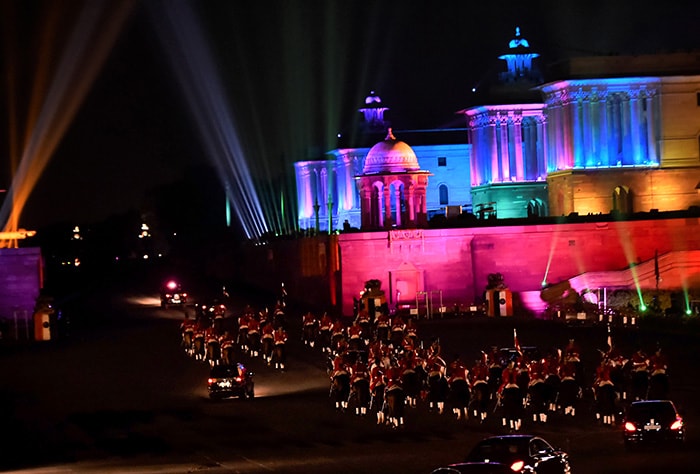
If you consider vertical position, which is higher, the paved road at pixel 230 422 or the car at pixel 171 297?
the car at pixel 171 297

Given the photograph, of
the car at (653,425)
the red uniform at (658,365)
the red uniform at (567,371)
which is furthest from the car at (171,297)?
the car at (653,425)

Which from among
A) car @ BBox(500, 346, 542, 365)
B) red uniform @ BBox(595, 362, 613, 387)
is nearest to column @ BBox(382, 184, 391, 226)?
car @ BBox(500, 346, 542, 365)

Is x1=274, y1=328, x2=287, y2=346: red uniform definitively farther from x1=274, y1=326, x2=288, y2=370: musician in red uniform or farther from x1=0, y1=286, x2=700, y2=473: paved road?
x1=0, y1=286, x2=700, y2=473: paved road

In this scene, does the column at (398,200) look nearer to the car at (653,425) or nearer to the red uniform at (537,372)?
the red uniform at (537,372)

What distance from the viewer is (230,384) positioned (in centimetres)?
4347

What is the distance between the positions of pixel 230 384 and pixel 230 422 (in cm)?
434

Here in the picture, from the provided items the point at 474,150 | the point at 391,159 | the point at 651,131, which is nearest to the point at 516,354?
the point at 391,159

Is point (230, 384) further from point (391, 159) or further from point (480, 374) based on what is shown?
point (391, 159)

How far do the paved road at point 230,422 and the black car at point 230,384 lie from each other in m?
0.39

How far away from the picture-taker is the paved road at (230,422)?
32.3 metres

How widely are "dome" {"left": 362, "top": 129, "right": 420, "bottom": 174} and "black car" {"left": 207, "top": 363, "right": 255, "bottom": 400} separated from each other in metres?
38.7

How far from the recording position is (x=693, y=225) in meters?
78.2

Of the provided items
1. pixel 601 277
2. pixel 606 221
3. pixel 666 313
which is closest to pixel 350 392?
pixel 666 313

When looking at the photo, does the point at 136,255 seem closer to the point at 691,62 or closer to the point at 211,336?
the point at 691,62
